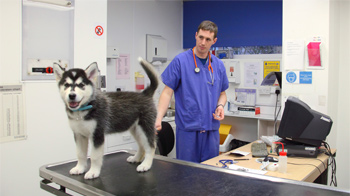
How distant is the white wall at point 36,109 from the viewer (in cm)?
200

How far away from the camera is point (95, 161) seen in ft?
4.05

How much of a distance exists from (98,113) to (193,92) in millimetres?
1121

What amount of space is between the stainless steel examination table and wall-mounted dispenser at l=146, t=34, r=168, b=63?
3103 millimetres

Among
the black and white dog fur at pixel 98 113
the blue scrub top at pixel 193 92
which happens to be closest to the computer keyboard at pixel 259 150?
the blue scrub top at pixel 193 92

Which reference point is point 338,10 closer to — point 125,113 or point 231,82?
point 231,82

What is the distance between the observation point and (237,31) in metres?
4.62

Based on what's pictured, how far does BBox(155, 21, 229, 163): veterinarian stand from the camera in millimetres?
2168

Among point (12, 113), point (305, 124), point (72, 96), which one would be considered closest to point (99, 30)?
point (12, 113)

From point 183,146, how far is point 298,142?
910 millimetres

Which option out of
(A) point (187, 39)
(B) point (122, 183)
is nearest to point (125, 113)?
(B) point (122, 183)

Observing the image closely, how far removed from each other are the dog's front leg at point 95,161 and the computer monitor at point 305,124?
1.55 m

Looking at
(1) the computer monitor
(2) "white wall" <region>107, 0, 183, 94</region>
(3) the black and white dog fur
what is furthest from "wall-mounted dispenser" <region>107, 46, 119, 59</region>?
(3) the black and white dog fur

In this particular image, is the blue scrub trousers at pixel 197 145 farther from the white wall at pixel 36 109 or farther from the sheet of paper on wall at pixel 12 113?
the sheet of paper on wall at pixel 12 113

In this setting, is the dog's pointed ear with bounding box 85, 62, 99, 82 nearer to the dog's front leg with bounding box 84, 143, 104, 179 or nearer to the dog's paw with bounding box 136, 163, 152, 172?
the dog's front leg with bounding box 84, 143, 104, 179
